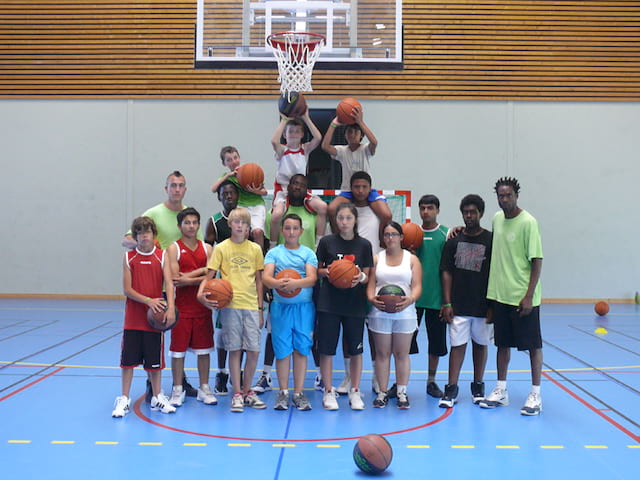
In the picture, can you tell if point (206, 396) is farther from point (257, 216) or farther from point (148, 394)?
point (257, 216)

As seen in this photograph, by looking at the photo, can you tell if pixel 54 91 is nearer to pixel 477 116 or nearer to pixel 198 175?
pixel 198 175

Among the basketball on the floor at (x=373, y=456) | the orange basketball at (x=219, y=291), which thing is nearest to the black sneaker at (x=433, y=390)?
the basketball on the floor at (x=373, y=456)

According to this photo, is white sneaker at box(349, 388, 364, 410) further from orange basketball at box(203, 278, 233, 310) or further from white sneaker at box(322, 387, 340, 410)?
orange basketball at box(203, 278, 233, 310)

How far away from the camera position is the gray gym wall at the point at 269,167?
42.0ft

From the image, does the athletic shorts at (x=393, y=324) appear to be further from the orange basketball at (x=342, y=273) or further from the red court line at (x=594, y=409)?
the red court line at (x=594, y=409)

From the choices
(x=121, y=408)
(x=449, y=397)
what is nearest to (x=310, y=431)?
(x=449, y=397)

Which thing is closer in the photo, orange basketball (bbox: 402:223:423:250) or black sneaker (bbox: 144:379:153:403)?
black sneaker (bbox: 144:379:153:403)

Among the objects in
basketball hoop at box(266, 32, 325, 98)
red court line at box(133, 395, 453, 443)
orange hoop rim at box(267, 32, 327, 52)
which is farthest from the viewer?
orange hoop rim at box(267, 32, 327, 52)

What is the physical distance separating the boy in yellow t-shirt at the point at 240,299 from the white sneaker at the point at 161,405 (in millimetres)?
516

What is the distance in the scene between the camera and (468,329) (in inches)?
213

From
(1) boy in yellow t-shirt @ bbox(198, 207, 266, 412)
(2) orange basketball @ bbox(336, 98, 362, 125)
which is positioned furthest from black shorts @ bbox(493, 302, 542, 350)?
(2) orange basketball @ bbox(336, 98, 362, 125)

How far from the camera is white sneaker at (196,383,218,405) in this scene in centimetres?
534

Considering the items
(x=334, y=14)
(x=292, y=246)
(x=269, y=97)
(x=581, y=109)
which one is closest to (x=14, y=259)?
(x=269, y=97)

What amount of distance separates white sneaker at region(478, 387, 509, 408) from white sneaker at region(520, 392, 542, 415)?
0.70 feet
